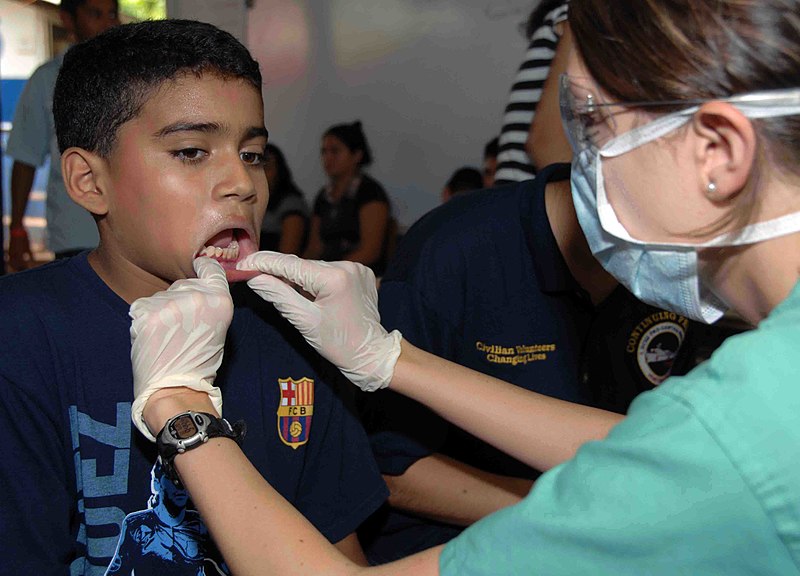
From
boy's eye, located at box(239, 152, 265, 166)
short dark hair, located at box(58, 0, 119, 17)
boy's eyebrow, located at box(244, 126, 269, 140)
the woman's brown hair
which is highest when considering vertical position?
short dark hair, located at box(58, 0, 119, 17)

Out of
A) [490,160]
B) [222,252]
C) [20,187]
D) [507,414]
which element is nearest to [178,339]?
[222,252]

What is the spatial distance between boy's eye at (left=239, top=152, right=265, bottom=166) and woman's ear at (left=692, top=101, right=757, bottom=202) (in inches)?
29.0

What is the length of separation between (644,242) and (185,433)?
2.17 ft

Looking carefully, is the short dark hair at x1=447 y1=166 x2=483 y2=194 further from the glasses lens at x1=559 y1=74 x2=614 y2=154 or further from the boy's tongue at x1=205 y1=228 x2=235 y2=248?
the glasses lens at x1=559 y1=74 x2=614 y2=154

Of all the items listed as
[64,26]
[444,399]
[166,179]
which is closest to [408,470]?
[444,399]

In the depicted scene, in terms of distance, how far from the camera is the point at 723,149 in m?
0.98

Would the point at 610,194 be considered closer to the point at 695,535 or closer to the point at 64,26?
the point at 695,535

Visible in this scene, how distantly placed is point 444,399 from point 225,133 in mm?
561

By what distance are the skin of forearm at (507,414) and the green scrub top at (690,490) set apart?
1.36 feet

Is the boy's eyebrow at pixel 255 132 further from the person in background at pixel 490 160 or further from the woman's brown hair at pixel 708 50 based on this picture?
the person in background at pixel 490 160

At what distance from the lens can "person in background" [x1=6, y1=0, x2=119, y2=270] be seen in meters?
2.90

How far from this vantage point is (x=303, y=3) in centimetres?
512

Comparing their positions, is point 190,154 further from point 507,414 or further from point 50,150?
point 50,150

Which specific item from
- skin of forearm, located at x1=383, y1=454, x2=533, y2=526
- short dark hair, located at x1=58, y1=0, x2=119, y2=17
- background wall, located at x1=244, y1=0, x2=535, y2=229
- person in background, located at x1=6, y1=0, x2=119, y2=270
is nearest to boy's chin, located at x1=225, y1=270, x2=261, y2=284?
skin of forearm, located at x1=383, y1=454, x2=533, y2=526
